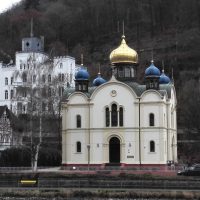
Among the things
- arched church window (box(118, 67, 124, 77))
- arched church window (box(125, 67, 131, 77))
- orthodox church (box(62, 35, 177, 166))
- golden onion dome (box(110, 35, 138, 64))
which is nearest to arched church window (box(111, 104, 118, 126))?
orthodox church (box(62, 35, 177, 166))

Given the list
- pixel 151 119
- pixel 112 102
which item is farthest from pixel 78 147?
pixel 151 119

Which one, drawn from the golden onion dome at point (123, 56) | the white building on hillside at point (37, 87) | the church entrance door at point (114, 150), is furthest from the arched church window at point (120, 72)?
the church entrance door at point (114, 150)

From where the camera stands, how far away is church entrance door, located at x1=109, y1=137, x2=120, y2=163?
56875mm

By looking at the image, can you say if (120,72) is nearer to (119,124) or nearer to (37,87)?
(119,124)

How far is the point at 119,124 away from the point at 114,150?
2505mm

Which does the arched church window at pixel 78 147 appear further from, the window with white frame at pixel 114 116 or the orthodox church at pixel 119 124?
the window with white frame at pixel 114 116

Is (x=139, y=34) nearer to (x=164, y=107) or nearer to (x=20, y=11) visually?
(x=20, y=11)

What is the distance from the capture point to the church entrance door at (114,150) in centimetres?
5688

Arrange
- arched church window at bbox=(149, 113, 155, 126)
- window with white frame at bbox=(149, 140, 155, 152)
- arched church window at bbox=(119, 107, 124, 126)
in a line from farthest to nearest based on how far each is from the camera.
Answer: arched church window at bbox=(119, 107, 124, 126), arched church window at bbox=(149, 113, 155, 126), window with white frame at bbox=(149, 140, 155, 152)

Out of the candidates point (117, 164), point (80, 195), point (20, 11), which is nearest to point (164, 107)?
point (117, 164)

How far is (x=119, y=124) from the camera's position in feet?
186

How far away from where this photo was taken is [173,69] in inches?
3900

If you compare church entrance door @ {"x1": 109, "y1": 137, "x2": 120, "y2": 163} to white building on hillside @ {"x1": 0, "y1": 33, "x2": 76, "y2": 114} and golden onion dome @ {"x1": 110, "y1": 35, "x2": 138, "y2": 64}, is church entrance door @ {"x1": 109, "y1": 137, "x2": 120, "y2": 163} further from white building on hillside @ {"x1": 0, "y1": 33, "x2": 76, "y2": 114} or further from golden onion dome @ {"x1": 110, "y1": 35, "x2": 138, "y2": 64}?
golden onion dome @ {"x1": 110, "y1": 35, "x2": 138, "y2": 64}

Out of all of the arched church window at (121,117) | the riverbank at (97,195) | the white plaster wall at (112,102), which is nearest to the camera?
the riverbank at (97,195)
